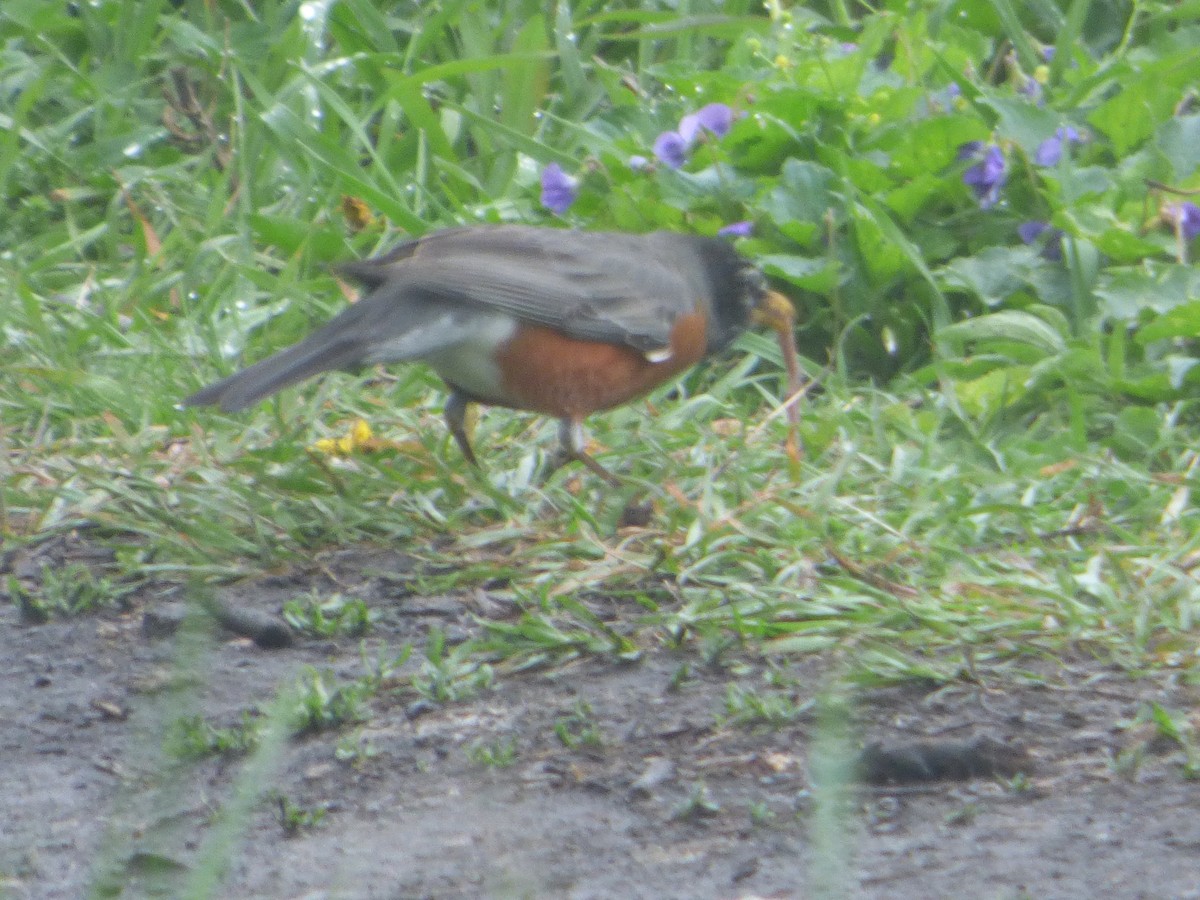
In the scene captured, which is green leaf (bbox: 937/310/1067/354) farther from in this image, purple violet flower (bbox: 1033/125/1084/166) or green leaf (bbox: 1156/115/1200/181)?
green leaf (bbox: 1156/115/1200/181)


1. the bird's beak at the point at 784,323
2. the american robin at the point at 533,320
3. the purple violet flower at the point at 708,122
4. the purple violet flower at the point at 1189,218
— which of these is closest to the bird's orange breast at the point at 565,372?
the american robin at the point at 533,320

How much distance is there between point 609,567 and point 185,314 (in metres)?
2.00

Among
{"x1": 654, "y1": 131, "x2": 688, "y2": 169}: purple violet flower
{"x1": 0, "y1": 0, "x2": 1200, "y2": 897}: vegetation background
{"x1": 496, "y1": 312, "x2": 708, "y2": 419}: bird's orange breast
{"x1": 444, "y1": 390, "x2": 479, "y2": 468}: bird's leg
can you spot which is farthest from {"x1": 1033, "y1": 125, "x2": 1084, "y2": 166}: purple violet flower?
{"x1": 444, "y1": 390, "x2": 479, "y2": 468}: bird's leg

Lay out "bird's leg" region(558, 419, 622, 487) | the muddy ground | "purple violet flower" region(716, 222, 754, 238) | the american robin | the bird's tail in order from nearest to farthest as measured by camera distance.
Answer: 1. the muddy ground
2. the bird's tail
3. the american robin
4. "bird's leg" region(558, 419, 622, 487)
5. "purple violet flower" region(716, 222, 754, 238)

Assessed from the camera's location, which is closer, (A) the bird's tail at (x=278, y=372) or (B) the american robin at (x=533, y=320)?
(A) the bird's tail at (x=278, y=372)

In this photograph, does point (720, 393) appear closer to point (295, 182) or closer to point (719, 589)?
point (719, 589)

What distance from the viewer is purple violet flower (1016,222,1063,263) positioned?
505cm

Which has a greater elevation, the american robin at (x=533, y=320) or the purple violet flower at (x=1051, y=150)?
the purple violet flower at (x=1051, y=150)

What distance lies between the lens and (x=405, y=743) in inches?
125

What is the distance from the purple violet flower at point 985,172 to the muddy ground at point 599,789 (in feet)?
6.88

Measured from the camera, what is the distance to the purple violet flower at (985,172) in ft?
16.6

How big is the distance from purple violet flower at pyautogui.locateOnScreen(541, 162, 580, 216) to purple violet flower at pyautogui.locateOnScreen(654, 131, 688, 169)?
Result: 0.29 meters

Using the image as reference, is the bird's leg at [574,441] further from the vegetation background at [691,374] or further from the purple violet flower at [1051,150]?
the purple violet flower at [1051,150]

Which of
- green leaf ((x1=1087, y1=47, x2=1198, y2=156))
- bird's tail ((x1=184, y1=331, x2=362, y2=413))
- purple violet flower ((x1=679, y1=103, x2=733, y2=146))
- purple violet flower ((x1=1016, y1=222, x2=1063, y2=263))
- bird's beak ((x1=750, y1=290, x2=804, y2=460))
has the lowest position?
bird's beak ((x1=750, y1=290, x2=804, y2=460))
